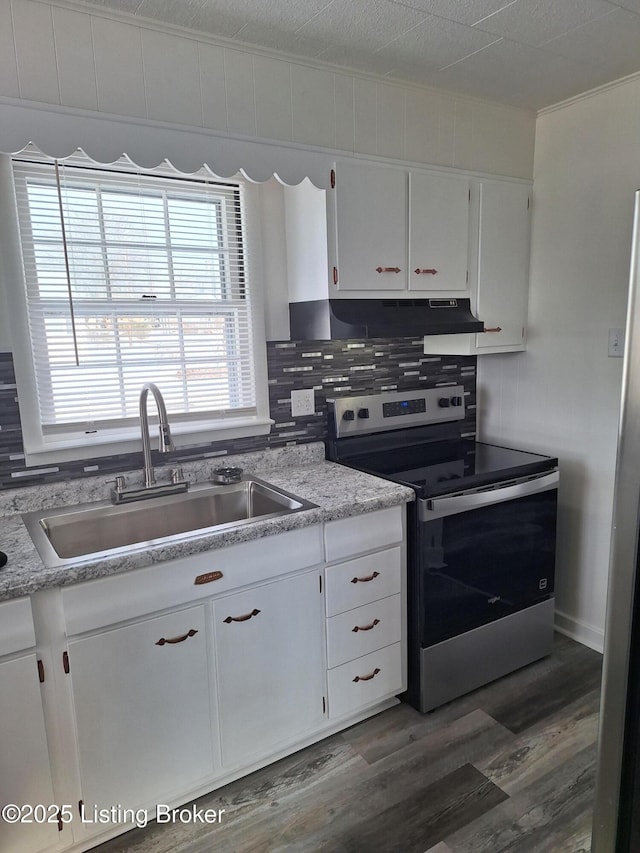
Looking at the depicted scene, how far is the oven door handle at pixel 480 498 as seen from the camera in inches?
81.6

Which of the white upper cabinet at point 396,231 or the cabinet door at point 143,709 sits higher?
the white upper cabinet at point 396,231

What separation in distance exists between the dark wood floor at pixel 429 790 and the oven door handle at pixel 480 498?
2.67ft

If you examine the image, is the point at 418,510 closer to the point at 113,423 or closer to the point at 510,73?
the point at 113,423

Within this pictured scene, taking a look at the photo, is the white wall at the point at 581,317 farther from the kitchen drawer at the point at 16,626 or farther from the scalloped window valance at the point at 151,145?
the kitchen drawer at the point at 16,626

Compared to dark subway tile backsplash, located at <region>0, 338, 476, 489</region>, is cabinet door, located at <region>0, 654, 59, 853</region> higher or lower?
lower

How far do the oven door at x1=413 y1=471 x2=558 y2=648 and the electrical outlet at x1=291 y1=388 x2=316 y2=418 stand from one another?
698 millimetres

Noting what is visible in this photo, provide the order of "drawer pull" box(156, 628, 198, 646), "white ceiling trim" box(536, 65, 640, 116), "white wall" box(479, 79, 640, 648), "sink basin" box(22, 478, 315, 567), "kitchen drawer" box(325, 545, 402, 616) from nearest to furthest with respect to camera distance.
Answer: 1. "drawer pull" box(156, 628, 198, 646)
2. "sink basin" box(22, 478, 315, 567)
3. "kitchen drawer" box(325, 545, 402, 616)
4. "white ceiling trim" box(536, 65, 640, 116)
5. "white wall" box(479, 79, 640, 648)

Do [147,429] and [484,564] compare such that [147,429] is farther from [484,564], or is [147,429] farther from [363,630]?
[484,564]

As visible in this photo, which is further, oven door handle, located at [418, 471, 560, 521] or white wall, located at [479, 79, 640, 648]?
white wall, located at [479, 79, 640, 648]

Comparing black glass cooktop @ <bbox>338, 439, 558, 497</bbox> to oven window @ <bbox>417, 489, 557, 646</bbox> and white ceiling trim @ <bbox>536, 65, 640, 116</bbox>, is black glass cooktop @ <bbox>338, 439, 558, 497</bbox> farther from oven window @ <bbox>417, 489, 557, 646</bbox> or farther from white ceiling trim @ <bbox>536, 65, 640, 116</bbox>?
white ceiling trim @ <bbox>536, 65, 640, 116</bbox>

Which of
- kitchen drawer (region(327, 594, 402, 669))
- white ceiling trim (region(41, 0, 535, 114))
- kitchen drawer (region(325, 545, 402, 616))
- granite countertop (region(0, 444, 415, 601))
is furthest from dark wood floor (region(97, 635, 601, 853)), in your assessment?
white ceiling trim (region(41, 0, 535, 114))

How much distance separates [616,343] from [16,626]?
94.7 inches

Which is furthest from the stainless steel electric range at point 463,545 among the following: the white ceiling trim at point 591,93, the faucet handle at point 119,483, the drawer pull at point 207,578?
the white ceiling trim at point 591,93

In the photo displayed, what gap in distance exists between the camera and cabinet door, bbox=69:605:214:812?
5.19 feet
